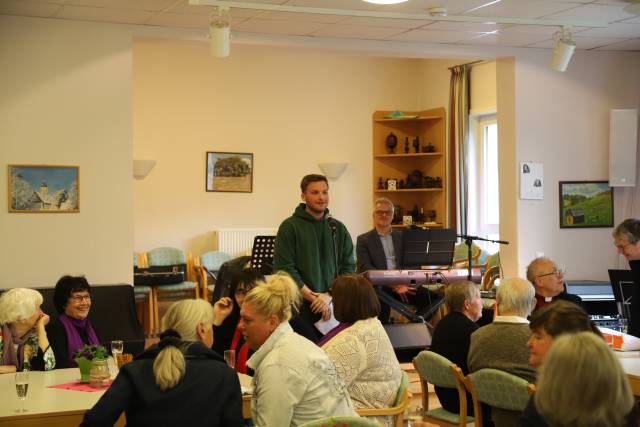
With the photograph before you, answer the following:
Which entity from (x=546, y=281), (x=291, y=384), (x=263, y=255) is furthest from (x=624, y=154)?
(x=291, y=384)

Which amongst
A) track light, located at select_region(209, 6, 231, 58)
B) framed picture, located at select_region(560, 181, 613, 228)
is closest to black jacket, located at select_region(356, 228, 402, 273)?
framed picture, located at select_region(560, 181, 613, 228)

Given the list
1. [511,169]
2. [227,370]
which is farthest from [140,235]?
[227,370]

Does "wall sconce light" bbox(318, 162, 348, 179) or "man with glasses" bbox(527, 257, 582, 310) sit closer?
"man with glasses" bbox(527, 257, 582, 310)

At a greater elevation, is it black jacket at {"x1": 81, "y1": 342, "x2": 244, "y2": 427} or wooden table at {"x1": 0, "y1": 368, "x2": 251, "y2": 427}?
black jacket at {"x1": 81, "y1": 342, "x2": 244, "y2": 427}

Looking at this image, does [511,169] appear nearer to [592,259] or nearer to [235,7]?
[592,259]


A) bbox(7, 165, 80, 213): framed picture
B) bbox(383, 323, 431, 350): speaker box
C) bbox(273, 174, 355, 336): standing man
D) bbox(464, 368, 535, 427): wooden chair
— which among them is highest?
bbox(7, 165, 80, 213): framed picture

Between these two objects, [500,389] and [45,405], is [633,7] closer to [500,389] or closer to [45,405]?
[500,389]

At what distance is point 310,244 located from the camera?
18.9 feet

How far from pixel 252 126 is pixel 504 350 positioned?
812 centimetres

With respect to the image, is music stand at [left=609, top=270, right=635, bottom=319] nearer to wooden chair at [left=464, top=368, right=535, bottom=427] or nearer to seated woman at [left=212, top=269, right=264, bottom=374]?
wooden chair at [left=464, top=368, right=535, bottom=427]

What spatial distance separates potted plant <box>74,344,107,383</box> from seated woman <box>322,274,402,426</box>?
105cm

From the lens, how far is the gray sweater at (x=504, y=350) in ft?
13.7

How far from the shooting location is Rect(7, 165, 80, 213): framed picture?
6.99m

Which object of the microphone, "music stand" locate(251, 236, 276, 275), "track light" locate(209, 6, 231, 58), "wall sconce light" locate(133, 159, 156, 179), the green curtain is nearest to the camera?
the microphone
